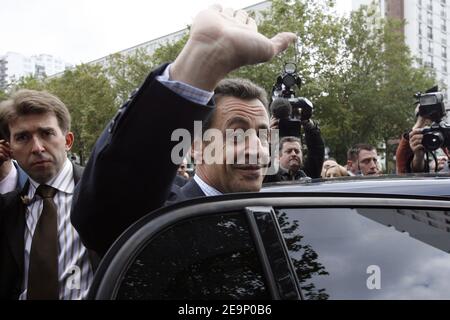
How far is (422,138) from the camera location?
4.23 m

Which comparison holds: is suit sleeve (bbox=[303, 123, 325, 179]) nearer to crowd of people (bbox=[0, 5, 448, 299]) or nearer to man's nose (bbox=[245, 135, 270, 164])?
crowd of people (bbox=[0, 5, 448, 299])

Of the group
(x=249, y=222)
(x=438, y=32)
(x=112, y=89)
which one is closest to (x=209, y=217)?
(x=249, y=222)

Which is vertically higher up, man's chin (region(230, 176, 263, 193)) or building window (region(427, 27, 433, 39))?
building window (region(427, 27, 433, 39))

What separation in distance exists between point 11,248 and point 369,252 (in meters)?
1.34

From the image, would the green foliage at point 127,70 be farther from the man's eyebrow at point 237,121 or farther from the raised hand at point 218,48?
the raised hand at point 218,48

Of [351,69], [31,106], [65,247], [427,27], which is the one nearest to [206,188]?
[65,247]

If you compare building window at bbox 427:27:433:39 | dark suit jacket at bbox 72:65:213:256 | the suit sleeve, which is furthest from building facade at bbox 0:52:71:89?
dark suit jacket at bbox 72:65:213:256

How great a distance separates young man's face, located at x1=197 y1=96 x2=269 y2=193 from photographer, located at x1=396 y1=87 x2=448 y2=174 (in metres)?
2.60

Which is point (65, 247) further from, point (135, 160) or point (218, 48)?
point (218, 48)

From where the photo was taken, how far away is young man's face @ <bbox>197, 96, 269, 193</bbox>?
1.93m

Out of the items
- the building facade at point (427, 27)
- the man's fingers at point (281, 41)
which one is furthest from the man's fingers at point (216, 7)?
the building facade at point (427, 27)

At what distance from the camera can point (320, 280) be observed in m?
1.37
